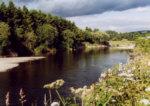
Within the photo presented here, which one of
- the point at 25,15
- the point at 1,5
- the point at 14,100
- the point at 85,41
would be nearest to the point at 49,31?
the point at 25,15

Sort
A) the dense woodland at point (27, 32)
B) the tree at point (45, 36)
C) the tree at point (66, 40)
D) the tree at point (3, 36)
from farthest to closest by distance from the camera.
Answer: the tree at point (66, 40) → the tree at point (45, 36) → the dense woodland at point (27, 32) → the tree at point (3, 36)

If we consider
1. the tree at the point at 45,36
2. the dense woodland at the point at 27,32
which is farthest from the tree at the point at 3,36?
the tree at the point at 45,36

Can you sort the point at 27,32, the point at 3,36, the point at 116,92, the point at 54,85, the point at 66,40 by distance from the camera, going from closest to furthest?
the point at 116,92 < the point at 54,85 < the point at 3,36 < the point at 27,32 < the point at 66,40

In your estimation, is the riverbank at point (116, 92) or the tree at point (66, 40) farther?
the tree at point (66, 40)

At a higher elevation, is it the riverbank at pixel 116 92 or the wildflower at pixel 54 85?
the wildflower at pixel 54 85

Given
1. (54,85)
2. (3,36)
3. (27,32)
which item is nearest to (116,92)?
(54,85)

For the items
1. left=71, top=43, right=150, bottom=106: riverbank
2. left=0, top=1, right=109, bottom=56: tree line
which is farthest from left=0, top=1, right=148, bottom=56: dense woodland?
left=71, top=43, right=150, bottom=106: riverbank

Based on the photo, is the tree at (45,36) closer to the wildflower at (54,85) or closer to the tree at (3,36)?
the tree at (3,36)

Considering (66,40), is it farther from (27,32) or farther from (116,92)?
(116,92)

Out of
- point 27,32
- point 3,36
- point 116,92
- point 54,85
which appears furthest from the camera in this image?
point 27,32

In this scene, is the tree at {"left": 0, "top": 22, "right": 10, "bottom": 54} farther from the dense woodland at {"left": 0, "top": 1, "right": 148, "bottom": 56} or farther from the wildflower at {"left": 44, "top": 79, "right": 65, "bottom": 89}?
the wildflower at {"left": 44, "top": 79, "right": 65, "bottom": 89}

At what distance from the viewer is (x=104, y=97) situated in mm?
3262

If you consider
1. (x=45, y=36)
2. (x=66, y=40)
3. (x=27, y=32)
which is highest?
(x=27, y=32)

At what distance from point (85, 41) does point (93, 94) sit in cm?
10209
